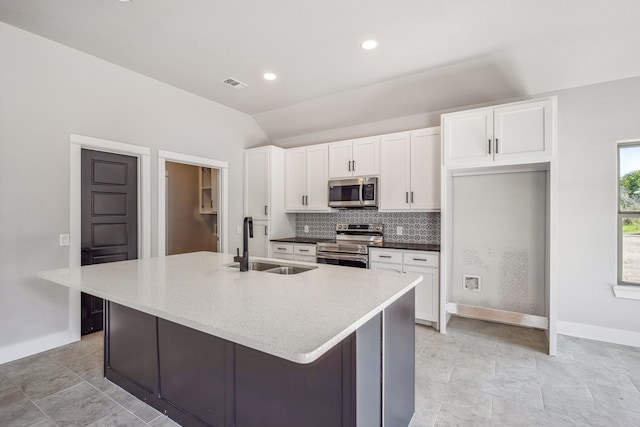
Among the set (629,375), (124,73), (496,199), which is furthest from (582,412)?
(124,73)

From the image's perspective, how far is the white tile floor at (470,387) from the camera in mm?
1977

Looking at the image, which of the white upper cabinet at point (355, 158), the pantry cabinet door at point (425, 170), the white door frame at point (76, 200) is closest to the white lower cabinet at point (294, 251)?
the white upper cabinet at point (355, 158)

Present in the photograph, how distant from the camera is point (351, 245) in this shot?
13.2 ft

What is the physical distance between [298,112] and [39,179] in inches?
121

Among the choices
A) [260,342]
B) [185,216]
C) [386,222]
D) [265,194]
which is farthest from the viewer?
[185,216]

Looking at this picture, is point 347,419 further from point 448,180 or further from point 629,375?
point 448,180

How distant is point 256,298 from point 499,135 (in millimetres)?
2865

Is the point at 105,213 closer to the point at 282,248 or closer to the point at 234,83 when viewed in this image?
the point at 234,83

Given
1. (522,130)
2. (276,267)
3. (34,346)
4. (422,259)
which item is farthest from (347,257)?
(34,346)

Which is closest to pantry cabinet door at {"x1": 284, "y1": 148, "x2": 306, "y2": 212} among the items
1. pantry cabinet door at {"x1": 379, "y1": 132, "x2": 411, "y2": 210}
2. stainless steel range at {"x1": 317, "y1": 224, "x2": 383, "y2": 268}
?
stainless steel range at {"x1": 317, "y1": 224, "x2": 383, "y2": 268}

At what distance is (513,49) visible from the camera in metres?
2.89

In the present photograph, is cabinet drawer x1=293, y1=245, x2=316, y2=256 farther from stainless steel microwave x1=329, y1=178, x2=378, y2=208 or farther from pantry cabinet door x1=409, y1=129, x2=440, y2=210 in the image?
pantry cabinet door x1=409, y1=129, x2=440, y2=210

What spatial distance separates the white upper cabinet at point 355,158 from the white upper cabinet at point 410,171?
11 cm

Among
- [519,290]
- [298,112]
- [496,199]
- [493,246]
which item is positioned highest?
[298,112]
